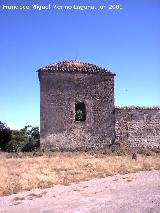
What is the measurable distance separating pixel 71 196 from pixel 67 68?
48.9 feet

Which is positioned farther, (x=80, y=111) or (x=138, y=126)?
(x=80, y=111)

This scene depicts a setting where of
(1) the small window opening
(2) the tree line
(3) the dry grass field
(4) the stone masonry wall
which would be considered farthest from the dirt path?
(2) the tree line

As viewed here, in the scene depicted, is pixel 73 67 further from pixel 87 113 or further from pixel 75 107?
pixel 87 113

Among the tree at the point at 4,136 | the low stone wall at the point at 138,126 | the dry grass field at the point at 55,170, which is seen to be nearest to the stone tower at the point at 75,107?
the low stone wall at the point at 138,126

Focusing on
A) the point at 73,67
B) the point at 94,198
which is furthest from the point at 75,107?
the point at 94,198

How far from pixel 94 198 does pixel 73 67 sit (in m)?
15.7

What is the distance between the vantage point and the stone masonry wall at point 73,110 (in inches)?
961

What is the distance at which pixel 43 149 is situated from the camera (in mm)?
24219

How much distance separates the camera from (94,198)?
1038 centimetres

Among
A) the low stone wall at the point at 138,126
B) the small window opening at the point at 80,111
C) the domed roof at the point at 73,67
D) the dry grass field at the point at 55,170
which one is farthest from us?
the small window opening at the point at 80,111

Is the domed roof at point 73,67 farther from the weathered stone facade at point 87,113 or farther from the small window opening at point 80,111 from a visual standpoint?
the small window opening at point 80,111

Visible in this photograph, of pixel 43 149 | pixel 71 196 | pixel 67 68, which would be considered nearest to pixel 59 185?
pixel 71 196

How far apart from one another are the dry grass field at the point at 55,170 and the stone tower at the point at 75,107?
3.25 meters

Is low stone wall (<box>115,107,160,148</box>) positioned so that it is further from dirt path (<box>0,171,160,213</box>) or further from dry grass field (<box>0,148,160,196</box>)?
dirt path (<box>0,171,160,213</box>)
